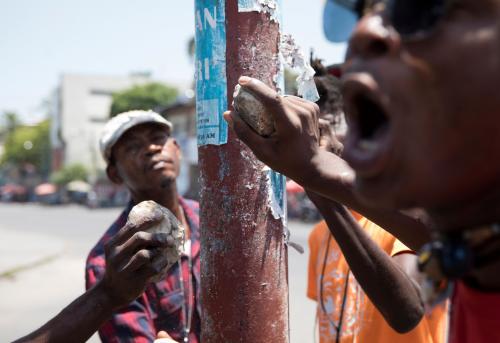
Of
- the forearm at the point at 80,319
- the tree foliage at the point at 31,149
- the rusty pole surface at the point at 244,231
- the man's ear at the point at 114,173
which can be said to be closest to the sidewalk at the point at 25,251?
the man's ear at the point at 114,173

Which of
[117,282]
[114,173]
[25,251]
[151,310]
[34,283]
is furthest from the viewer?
[25,251]

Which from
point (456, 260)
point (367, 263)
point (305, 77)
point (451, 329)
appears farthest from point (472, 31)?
point (367, 263)

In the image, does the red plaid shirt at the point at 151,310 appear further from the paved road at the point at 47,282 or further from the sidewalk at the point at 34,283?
the sidewalk at the point at 34,283

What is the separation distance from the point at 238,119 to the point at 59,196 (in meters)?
46.0

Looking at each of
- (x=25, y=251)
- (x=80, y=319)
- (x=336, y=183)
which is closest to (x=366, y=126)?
(x=336, y=183)

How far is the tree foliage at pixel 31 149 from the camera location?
6119 centimetres

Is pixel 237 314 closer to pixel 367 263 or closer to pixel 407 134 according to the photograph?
pixel 367 263

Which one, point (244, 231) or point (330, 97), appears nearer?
point (244, 231)

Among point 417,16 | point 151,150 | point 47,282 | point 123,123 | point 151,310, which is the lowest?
point 47,282

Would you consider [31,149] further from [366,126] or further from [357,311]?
[366,126]

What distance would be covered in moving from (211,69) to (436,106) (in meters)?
0.92

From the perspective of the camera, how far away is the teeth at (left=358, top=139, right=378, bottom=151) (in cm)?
87

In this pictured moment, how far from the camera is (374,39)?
89 cm

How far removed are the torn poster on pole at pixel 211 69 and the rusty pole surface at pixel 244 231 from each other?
19 mm
